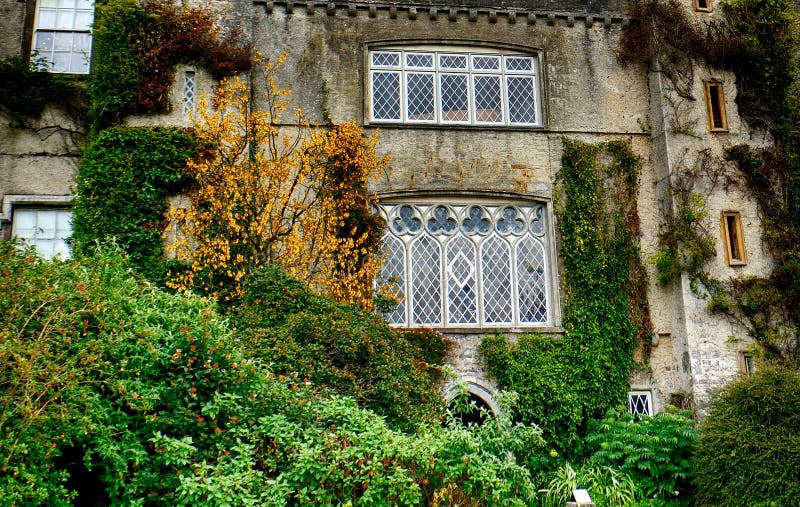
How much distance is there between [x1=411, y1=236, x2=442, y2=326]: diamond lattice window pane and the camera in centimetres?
1359

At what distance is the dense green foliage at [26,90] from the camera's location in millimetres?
13422

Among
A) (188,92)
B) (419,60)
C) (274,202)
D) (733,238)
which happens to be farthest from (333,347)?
(733,238)

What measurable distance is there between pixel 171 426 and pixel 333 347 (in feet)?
8.57

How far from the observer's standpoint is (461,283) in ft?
45.3

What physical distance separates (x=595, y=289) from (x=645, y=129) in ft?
11.8

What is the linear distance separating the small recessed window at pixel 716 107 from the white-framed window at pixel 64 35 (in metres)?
12.0

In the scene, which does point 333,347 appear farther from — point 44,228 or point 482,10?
point 482,10

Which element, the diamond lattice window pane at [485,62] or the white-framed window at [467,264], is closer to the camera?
the white-framed window at [467,264]

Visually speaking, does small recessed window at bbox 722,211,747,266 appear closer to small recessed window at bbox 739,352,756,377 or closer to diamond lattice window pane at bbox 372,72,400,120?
small recessed window at bbox 739,352,756,377

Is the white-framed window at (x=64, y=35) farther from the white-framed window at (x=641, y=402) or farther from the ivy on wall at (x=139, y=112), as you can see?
the white-framed window at (x=641, y=402)

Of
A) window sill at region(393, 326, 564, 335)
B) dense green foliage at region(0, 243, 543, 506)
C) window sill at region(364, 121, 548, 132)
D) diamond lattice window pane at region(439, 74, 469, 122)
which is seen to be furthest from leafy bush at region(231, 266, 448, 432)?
diamond lattice window pane at region(439, 74, 469, 122)

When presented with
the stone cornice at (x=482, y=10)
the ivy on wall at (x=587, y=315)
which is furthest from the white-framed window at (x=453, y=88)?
the ivy on wall at (x=587, y=315)

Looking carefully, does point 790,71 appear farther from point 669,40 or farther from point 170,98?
point 170,98

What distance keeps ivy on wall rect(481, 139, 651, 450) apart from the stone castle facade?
320mm
